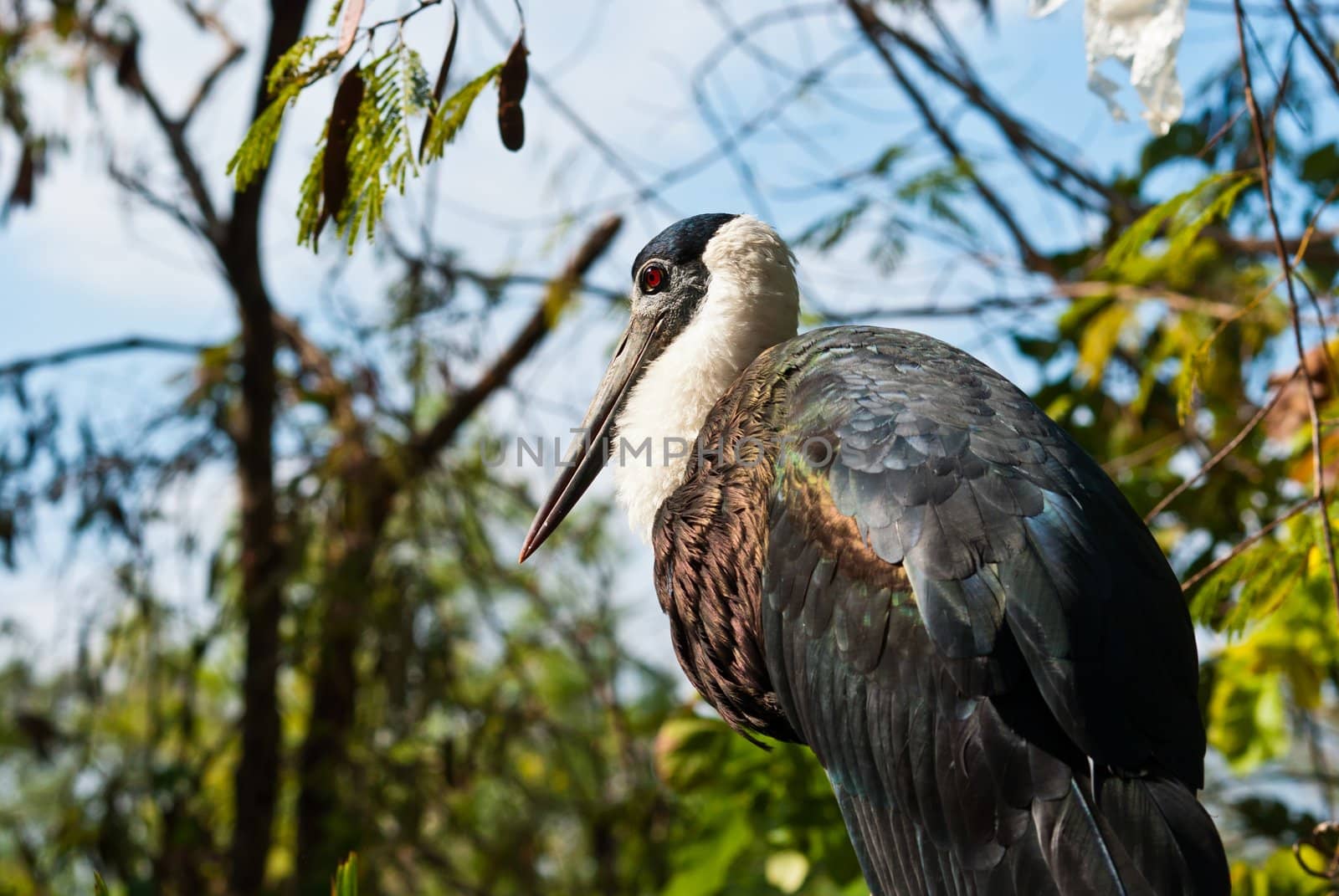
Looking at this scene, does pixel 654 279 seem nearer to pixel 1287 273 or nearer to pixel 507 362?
pixel 1287 273

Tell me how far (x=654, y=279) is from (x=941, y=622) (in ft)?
4.12

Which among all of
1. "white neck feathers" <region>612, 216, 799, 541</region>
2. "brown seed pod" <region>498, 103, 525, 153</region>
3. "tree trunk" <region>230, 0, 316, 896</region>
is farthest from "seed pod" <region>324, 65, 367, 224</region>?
"tree trunk" <region>230, 0, 316, 896</region>

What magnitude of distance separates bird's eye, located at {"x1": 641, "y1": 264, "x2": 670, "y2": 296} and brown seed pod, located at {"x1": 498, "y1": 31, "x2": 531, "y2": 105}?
66 cm

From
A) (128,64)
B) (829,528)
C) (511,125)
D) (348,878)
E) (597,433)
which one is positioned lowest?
(348,878)

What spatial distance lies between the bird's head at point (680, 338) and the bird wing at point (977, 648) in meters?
0.41

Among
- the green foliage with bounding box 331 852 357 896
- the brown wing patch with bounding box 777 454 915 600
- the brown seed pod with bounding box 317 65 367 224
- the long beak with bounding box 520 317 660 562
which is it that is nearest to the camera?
the green foliage with bounding box 331 852 357 896

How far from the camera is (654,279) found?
2.79 meters

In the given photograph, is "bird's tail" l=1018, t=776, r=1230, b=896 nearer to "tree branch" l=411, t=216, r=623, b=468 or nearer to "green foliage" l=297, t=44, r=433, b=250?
"green foliage" l=297, t=44, r=433, b=250

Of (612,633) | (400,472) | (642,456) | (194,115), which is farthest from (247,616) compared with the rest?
(642,456)

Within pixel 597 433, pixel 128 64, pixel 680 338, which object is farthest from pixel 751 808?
pixel 128 64

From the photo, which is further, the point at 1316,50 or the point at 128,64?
the point at 128,64

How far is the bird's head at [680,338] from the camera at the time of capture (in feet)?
8.22

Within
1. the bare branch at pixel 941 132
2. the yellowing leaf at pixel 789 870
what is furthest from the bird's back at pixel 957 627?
the bare branch at pixel 941 132

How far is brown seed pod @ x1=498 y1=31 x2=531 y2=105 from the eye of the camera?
7.17 feet
